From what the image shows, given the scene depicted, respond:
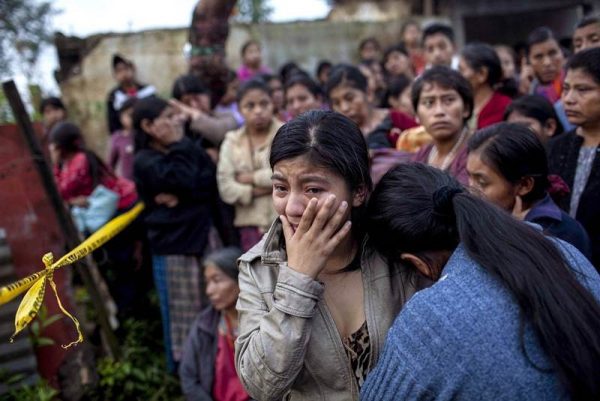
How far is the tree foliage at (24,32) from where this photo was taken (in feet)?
30.1

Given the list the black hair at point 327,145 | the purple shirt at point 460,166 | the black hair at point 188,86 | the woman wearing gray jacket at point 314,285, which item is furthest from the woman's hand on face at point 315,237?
the black hair at point 188,86

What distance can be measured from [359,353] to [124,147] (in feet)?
15.0

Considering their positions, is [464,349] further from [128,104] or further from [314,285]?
[128,104]

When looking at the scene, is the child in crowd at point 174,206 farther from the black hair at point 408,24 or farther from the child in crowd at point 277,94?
the black hair at point 408,24

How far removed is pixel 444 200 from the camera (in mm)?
1536

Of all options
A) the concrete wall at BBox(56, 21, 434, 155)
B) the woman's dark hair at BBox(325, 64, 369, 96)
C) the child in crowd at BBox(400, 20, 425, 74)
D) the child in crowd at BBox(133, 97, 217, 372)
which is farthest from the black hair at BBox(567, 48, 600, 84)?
the concrete wall at BBox(56, 21, 434, 155)

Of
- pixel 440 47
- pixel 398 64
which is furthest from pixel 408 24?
pixel 440 47

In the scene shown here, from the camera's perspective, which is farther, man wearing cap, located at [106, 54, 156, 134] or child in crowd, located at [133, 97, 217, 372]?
man wearing cap, located at [106, 54, 156, 134]

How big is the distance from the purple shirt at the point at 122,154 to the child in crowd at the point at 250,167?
185 cm

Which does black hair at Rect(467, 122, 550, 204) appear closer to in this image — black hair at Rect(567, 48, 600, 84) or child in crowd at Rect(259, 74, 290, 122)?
black hair at Rect(567, 48, 600, 84)

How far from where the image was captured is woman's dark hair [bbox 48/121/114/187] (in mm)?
4438

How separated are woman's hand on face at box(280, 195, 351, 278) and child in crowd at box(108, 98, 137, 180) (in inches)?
169

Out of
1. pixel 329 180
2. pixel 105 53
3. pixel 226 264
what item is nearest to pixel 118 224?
pixel 226 264

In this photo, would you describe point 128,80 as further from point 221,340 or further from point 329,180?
point 329,180
